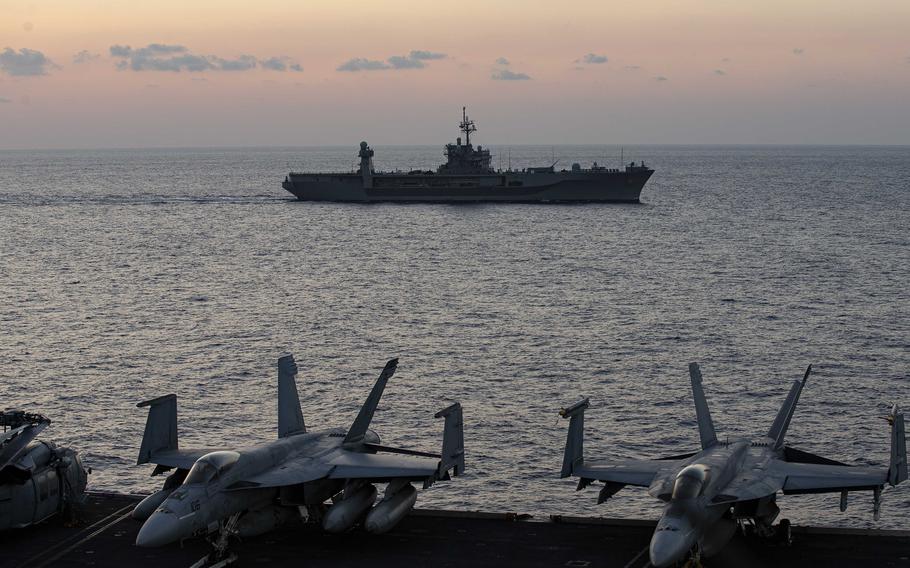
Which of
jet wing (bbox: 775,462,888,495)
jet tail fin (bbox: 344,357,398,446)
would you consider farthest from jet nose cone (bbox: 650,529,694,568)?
jet tail fin (bbox: 344,357,398,446)

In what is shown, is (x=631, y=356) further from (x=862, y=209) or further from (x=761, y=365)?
(x=862, y=209)

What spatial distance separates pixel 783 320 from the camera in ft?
288

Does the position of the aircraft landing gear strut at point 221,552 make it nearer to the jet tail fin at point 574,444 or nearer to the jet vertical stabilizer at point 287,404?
the jet vertical stabilizer at point 287,404

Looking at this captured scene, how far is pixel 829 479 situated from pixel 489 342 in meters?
48.5

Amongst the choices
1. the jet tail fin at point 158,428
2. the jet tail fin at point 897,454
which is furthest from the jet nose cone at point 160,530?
the jet tail fin at point 897,454

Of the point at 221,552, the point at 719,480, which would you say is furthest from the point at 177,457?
the point at 719,480

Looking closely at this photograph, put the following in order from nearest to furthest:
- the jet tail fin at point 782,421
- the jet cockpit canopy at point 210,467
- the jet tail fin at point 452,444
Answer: the jet cockpit canopy at point 210,467 < the jet tail fin at point 452,444 < the jet tail fin at point 782,421

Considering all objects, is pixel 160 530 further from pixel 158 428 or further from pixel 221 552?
pixel 158 428

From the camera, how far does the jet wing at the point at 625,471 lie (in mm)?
31922

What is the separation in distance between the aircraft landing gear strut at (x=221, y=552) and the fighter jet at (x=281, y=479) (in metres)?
0.03

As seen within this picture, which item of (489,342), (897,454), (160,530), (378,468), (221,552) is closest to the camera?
(160,530)

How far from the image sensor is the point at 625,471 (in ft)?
107

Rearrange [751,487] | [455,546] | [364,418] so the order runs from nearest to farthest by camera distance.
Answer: [751,487], [455,546], [364,418]

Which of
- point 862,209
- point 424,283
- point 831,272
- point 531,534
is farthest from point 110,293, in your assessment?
point 862,209
